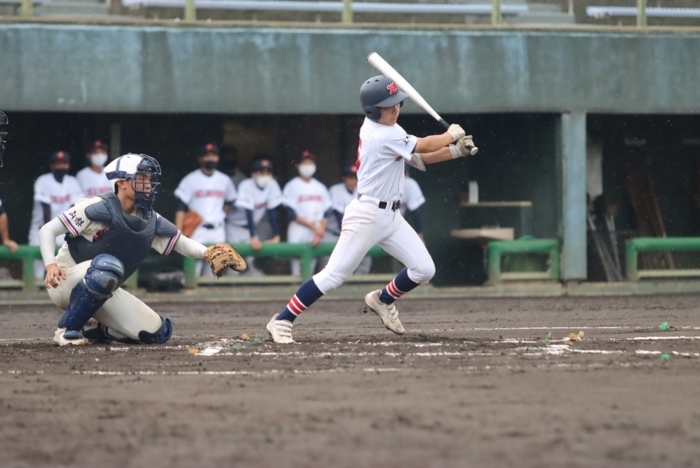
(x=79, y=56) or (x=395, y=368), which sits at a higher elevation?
(x=79, y=56)

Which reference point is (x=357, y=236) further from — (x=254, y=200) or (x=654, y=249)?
(x=654, y=249)

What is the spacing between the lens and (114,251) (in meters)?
7.88

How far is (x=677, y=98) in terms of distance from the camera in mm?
14602

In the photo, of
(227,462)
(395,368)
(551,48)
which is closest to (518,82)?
(551,48)

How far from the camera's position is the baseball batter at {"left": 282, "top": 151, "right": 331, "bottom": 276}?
1423cm

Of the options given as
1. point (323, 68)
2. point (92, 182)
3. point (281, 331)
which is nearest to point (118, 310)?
point (281, 331)

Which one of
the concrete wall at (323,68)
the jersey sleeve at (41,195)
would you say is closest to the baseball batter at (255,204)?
the concrete wall at (323,68)

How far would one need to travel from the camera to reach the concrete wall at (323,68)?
13.5 meters

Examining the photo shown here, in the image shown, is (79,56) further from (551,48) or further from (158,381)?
(158,381)

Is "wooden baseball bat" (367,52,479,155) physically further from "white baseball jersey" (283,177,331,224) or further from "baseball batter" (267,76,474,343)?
"white baseball jersey" (283,177,331,224)

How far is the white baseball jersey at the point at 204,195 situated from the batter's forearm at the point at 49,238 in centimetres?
618

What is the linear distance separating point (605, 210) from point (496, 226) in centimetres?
161

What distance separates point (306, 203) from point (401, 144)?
6512mm

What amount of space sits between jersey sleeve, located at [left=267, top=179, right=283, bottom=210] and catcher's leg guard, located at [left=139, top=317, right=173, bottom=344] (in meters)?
6.11
